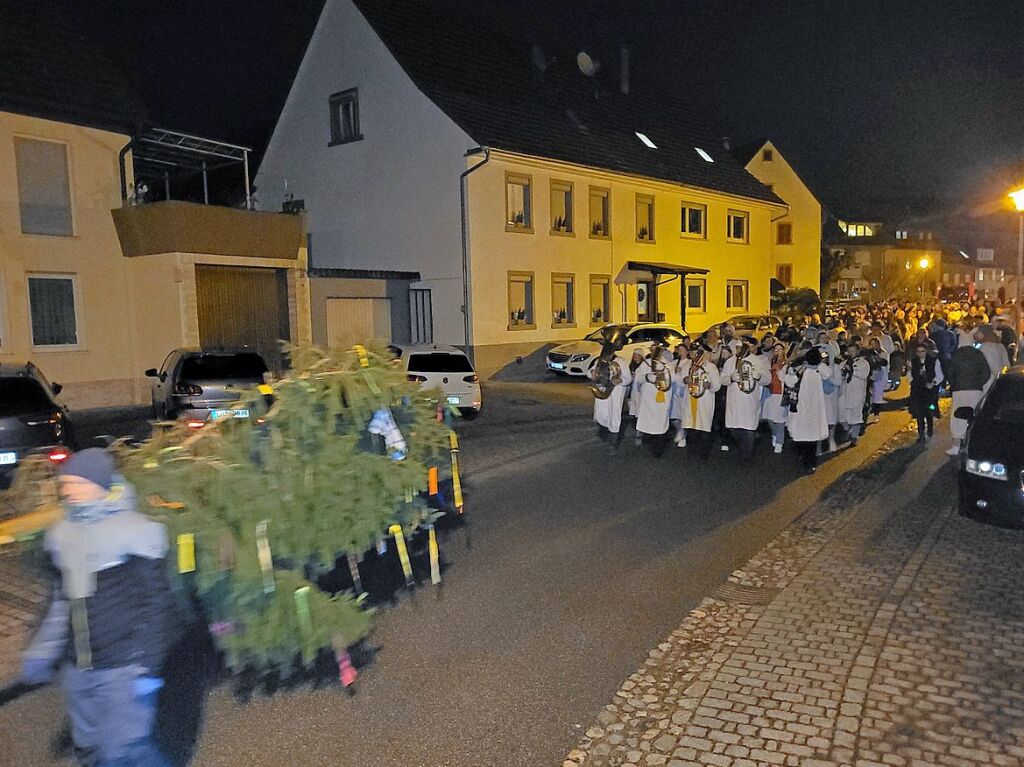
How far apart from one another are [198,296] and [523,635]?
14.2 m

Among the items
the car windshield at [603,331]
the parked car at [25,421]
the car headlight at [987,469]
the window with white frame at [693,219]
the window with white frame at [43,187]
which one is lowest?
the car headlight at [987,469]

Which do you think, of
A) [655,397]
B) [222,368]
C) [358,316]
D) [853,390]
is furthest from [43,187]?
[853,390]

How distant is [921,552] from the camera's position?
693cm

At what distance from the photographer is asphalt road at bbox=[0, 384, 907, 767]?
4117 mm

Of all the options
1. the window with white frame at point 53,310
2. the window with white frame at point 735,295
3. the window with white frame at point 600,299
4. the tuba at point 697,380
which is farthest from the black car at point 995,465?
the window with white frame at point 735,295

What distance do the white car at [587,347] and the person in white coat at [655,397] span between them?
32.9ft

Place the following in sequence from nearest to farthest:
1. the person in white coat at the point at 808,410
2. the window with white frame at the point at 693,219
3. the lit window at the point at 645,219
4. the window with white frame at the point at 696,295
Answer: the person in white coat at the point at 808,410
the lit window at the point at 645,219
the window with white frame at the point at 693,219
the window with white frame at the point at 696,295

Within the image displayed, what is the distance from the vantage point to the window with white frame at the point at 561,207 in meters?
24.6

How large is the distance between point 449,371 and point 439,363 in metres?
0.28

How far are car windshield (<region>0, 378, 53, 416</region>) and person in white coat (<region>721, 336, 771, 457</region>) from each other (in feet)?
27.4

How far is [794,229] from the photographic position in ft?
137

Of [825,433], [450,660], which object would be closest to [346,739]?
[450,660]

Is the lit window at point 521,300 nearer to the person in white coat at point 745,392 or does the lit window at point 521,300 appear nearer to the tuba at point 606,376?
the tuba at point 606,376

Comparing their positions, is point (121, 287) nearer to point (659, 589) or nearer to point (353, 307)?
point (353, 307)
